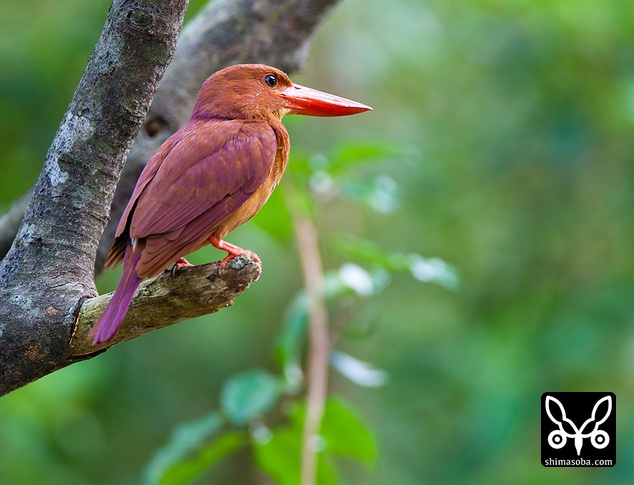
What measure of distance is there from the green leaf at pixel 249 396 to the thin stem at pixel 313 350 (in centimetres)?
12

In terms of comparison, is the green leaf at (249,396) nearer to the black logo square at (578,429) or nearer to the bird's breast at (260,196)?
the bird's breast at (260,196)

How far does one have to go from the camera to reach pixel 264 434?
8.51 ft

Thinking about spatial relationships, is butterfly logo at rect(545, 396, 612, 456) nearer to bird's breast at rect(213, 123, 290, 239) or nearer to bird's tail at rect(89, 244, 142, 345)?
bird's breast at rect(213, 123, 290, 239)

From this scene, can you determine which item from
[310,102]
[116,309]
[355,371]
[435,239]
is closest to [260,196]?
[310,102]

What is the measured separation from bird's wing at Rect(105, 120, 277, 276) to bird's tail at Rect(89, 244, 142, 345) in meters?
0.05

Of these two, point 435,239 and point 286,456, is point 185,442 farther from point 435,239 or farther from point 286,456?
point 435,239

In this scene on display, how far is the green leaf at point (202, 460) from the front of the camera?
252 cm

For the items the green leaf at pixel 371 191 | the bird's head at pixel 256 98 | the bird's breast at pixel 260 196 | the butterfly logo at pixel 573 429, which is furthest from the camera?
the butterfly logo at pixel 573 429

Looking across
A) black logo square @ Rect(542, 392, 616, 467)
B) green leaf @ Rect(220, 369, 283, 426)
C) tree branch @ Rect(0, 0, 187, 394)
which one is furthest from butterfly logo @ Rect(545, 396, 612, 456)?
tree branch @ Rect(0, 0, 187, 394)

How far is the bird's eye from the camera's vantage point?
8.46ft

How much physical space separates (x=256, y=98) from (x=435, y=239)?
3990 millimetres

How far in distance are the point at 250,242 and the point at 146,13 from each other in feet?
11.7

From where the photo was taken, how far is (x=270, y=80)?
259cm

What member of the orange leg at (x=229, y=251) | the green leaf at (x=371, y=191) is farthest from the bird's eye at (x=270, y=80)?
the orange leg at (x=229, y=251)
